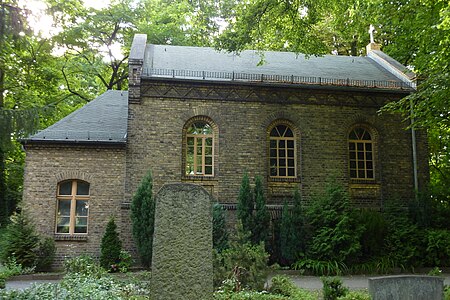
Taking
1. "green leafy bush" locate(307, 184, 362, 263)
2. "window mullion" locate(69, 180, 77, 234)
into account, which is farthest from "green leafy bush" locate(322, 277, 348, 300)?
"window mullion" locate(69, 180, 77, 234)

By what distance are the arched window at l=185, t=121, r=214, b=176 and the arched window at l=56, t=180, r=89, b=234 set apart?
3.50 metres

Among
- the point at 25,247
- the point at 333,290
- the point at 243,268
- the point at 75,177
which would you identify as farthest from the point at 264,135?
the point at 333,290

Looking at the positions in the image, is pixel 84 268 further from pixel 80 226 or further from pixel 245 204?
pixel 245 204

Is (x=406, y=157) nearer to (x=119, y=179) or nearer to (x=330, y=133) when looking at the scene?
(x=330, y=133)

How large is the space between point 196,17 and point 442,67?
16751mm

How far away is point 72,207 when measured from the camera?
15.9m

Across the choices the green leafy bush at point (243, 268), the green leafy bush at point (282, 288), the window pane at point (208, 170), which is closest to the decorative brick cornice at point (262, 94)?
the window pane at point (208, 170)

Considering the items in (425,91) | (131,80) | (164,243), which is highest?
(131,80)

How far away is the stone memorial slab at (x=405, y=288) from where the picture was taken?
26.1 feet

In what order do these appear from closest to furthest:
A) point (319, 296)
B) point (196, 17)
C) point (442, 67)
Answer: point (319, 296) < point (442, 67) < point (196, 17)

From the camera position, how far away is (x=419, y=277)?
320 inches

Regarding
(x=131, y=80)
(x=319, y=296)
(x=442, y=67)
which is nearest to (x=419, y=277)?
(x=319, y=296)

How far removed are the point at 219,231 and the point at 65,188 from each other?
5303 mm

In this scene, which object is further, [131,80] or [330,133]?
[330,133]
